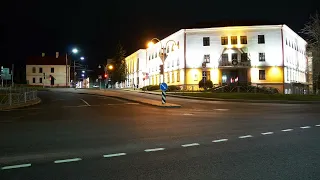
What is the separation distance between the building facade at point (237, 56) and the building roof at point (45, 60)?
68733mm

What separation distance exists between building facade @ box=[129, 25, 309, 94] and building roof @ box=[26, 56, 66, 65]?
6873 cm

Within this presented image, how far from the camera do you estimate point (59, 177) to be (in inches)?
229

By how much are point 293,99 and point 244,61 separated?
856 inches

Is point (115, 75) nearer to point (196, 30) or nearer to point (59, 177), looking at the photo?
point (196, 30)

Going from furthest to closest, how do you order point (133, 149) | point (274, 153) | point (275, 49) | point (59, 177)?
point (275, 49) < point (133, 149) < point (274, 153) < point (59, 177)

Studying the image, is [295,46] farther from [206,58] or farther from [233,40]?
[206,58]

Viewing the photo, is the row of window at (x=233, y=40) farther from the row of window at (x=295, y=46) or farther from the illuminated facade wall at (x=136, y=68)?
the illuminated facade wall at (x=136, y=68)

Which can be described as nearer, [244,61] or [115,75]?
[244,61]

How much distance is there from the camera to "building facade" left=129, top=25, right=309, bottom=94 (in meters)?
55.1

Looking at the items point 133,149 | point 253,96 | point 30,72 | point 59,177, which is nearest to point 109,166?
point 59,177

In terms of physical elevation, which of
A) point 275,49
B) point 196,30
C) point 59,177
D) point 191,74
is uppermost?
point 196,30

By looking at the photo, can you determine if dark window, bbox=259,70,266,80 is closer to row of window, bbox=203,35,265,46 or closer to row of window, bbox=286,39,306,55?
row of window, bbox=203,35,265,46

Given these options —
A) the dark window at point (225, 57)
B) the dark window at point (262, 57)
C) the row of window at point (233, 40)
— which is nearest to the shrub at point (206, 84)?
the dark window at point (225, 57)

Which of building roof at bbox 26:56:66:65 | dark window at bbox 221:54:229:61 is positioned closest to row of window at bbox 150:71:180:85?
dark window at bbox 221:54:229:61
